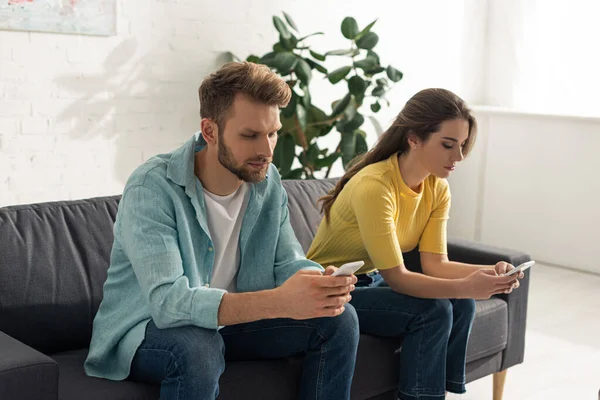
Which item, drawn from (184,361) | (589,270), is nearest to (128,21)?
(184,361)

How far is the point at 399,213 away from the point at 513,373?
1115 mm

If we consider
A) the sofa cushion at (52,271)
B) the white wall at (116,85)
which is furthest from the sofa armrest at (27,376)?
the white wall at (116,85)

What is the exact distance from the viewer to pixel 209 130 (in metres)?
2.02

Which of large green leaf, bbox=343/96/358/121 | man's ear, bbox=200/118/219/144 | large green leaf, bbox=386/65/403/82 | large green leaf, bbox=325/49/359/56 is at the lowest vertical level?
large green leaf, bbox=343/96/358/121

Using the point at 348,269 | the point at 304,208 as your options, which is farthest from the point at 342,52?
the point at 348,269

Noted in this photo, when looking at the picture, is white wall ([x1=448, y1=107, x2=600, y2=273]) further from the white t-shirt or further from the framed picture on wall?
the white t-shirt

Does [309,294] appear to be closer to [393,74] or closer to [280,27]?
[280,27]

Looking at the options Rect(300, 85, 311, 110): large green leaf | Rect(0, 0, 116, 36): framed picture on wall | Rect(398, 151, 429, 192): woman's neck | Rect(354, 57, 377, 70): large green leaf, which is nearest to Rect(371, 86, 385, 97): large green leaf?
Rect(354, 57, 377, 70): large green leaf

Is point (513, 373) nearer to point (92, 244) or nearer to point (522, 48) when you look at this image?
point (92, 244)

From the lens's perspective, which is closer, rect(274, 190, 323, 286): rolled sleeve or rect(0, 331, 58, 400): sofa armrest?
rect(0, 331, 58, 400): sofa armrest

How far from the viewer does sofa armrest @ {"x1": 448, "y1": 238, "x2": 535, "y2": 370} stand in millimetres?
2826

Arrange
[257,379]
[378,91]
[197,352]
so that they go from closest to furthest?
1. [197,352]
2. [257,379]
3. [378,91]

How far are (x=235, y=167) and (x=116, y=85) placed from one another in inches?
83.9

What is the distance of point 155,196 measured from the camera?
6.39 feet
